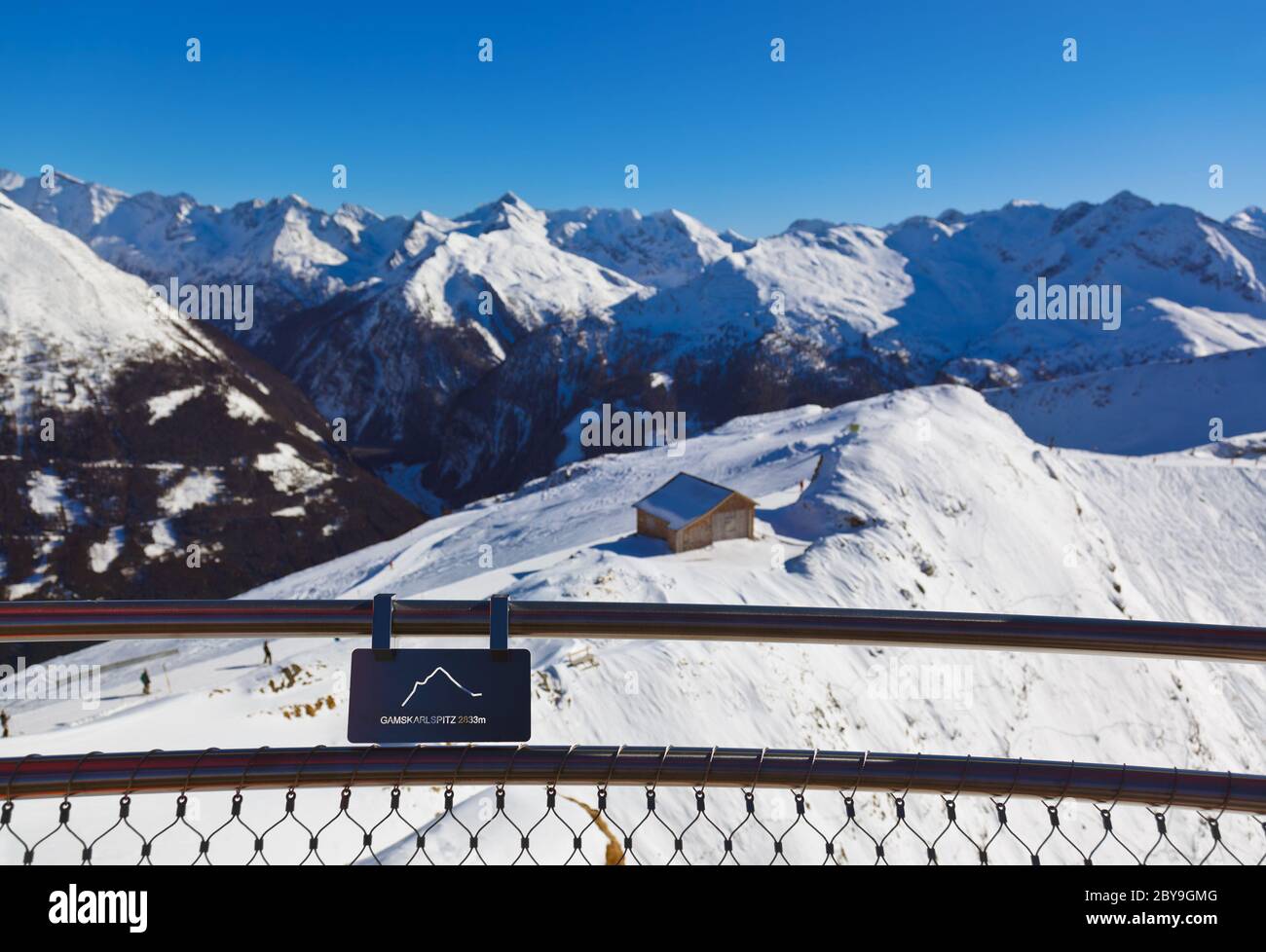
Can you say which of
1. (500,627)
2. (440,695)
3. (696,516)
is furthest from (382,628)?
(696,516)

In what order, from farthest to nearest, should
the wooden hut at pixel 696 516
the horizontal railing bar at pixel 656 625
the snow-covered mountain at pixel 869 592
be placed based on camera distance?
the wooden hut at pixel 696 516 < the snow-covered mountain at pixel 869 592 < the horizontal railing bar at pixel 656 625

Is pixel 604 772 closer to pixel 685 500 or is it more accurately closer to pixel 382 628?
pixel 382 628

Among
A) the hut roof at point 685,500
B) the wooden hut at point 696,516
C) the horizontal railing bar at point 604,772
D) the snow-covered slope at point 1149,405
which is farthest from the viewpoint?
the snow-covered slope at point 1149,405

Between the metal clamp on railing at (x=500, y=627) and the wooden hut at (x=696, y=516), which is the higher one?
the metal clamp on railing at (x=500, y=627)

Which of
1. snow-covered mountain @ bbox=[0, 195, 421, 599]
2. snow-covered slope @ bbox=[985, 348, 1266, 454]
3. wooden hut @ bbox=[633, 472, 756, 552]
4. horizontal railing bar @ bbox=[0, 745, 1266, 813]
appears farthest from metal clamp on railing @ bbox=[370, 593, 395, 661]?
snow-covered slope @ bbox=[985, 348, 1266, 454]

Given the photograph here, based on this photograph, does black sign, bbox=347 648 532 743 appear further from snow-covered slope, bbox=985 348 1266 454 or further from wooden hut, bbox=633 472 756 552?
snow-covered slope, bbox=985 348 1266 454

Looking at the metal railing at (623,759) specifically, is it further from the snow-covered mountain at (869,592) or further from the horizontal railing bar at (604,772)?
the snow-covered mountain at (869,592)

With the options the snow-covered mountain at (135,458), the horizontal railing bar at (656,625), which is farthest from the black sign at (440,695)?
the snow-covered mountain at (135,458)
